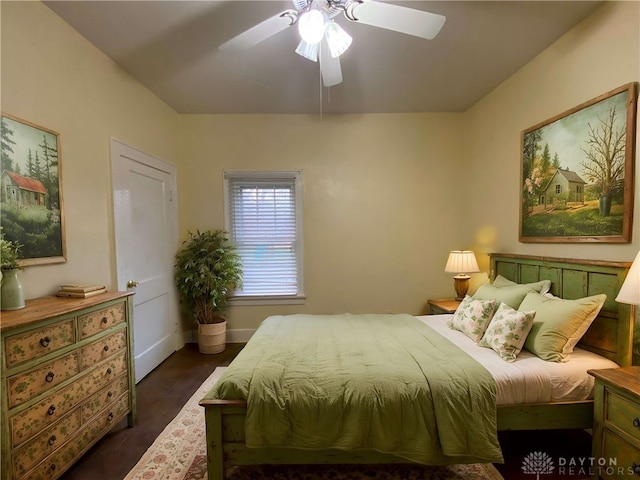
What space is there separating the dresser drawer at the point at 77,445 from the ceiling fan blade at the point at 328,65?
2.67 m

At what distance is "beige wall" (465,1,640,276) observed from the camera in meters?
1.75

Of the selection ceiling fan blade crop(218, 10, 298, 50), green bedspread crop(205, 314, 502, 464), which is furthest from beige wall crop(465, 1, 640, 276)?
ceiling fan blade crop(218, 10, 298, 50)

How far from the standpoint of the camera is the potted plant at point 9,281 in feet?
4.74

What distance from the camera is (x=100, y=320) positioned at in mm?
1778

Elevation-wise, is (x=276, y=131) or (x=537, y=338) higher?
(x=276, y=131)

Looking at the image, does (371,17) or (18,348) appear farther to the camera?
(371,17)

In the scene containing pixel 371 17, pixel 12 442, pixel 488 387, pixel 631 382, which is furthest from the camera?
pixel 371 17

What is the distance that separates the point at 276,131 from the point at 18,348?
298cm

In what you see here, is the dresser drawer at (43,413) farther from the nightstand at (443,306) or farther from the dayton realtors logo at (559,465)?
the nightstand at (443,306)

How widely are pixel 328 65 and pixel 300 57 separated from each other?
59 centimetres

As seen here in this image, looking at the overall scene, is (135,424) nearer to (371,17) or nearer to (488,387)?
(488,387)

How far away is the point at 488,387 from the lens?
4.89 feet

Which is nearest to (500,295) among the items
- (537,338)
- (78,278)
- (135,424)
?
(537,338)

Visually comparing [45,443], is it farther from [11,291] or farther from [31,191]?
[31,191]
